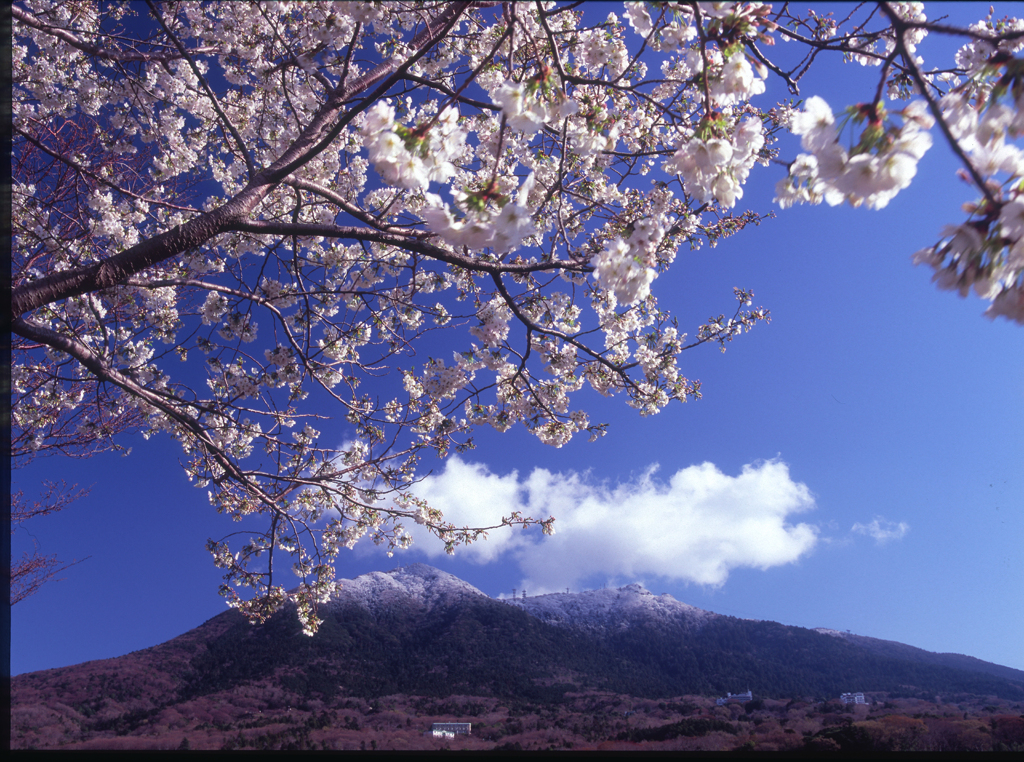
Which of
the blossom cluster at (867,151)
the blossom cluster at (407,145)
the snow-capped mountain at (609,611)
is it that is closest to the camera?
the blossom cluster at (867,151)

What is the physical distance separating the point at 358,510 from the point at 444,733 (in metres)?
6.61

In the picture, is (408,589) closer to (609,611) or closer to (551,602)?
(551,602)

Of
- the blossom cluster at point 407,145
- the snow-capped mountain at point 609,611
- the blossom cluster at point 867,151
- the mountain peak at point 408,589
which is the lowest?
the snow-capped mountain at point 609,611

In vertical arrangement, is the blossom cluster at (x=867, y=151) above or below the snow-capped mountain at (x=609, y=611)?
above

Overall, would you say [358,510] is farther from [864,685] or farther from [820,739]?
[864,685]

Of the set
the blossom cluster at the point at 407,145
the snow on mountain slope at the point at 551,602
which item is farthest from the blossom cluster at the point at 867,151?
the snow on mountain slope at the point at 551,602

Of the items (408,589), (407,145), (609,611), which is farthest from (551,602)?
(407,145)

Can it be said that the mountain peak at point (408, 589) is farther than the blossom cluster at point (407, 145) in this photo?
Yes

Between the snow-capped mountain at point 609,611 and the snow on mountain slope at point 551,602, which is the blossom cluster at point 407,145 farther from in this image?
the snow-capped mountain at point 609,611

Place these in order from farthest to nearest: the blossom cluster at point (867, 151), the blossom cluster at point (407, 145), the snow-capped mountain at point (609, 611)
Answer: the snow-capped mountain at point (609, 611) < the blossom cluster at point (407, 145) < the blossom cluster at point (867, 151)

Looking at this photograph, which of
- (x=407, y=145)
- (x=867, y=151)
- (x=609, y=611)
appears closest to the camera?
(x=867, y=151)

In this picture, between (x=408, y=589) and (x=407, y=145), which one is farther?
(x=408, y=589)

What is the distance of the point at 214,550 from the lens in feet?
14.6

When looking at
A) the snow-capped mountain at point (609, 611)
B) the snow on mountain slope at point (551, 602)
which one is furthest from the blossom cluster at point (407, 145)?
the snow-capped mountain at point (609, 611)
